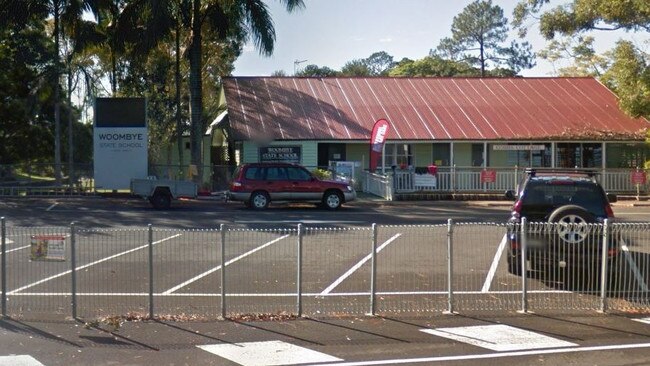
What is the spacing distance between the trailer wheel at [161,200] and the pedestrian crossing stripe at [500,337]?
18.8 metres

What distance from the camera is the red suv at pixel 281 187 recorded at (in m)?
28.0

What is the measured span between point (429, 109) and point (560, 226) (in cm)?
2787

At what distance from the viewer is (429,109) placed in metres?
39.0

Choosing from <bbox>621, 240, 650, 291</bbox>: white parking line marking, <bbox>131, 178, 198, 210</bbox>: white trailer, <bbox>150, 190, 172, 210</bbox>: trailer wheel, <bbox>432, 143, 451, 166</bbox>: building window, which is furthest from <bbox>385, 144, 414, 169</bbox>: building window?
<bbox>621, 240, 650, 291</bbox>: white parking line marking

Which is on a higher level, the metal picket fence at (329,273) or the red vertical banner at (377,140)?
the red vertical banner at (377,140)

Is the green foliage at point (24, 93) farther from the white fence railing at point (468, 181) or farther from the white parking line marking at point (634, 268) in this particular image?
the white parking line marking at point (634, 268)

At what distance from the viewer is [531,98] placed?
40750mm

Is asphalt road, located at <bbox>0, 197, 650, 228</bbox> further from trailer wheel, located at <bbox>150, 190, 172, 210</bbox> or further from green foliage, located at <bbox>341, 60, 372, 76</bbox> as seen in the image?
green foliage, located at <bbox>341, 60, 372, 76</bbox>

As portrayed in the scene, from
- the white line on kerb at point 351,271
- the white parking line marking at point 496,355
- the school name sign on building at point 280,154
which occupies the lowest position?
the white parking line marking at point 496,355

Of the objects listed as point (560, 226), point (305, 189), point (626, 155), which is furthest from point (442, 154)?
point (560, 226)

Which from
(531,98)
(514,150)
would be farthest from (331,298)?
(531,98)

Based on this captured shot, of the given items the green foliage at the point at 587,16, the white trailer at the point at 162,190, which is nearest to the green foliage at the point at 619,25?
the green foliage at the point at 587,16

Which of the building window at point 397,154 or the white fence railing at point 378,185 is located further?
the building window at point 397,154

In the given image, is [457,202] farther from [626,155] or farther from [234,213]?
[626,155]
